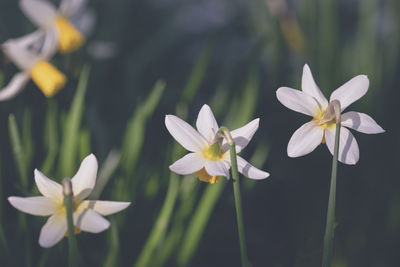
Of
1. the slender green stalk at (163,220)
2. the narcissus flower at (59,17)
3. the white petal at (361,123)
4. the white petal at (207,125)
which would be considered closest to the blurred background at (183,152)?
the slender green stalk at (163,220)

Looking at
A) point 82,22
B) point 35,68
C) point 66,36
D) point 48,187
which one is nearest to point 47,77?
point 35,68

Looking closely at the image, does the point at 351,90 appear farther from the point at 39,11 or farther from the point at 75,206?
the point at 39,11

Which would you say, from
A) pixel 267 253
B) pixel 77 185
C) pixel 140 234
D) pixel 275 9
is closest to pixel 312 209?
pixel 267 253

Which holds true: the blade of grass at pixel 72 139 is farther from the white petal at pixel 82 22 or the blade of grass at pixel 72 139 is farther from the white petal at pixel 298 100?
the white petal at pixel 298 100

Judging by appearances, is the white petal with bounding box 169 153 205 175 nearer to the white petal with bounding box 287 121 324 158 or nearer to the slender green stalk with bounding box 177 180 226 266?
the white petal with bounding box 287 121 324 158

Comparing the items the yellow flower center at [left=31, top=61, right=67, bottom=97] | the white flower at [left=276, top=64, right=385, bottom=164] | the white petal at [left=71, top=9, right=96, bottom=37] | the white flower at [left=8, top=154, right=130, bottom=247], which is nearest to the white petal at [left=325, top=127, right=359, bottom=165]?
the white flower at [left=276, top=64, right=385, bottom=164]
